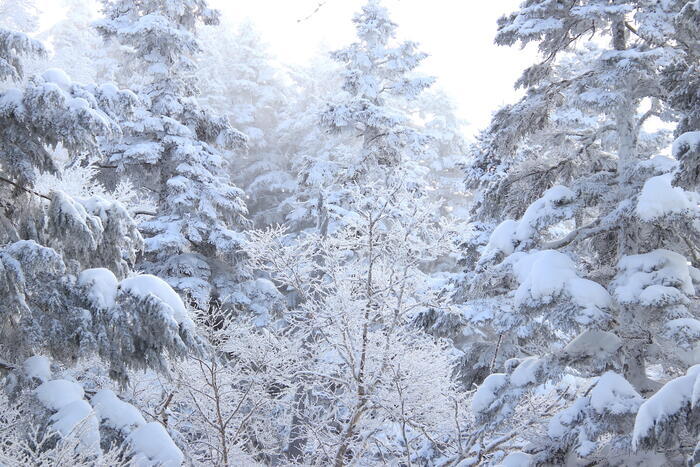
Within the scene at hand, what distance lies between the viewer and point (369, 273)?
9961 millimetres

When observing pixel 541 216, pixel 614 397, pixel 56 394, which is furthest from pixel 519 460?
pixel 56 394

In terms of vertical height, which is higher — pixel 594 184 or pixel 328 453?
pixel 594 184

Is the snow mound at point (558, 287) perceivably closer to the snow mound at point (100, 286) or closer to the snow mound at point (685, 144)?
the snow mound at point (685, 144)

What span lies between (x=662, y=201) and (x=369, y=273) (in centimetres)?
508

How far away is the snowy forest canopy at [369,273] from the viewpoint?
5.06 meters

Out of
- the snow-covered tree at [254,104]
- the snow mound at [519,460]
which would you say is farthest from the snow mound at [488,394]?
the snow-covered tree at [254,104]

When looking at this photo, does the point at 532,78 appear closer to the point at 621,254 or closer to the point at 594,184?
the point at 594,184

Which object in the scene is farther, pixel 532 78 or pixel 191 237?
pixel 191 237

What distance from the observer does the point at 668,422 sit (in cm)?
420

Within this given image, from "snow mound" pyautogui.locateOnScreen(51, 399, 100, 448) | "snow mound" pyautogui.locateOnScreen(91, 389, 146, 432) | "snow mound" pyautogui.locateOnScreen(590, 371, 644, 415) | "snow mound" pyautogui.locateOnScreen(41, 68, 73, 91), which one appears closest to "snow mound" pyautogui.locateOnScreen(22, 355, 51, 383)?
"snow mound" pyautogui.locateOnScreen(51, 399, 100, 448)

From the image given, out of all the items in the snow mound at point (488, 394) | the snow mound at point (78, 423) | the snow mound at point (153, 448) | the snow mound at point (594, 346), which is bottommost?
the snow mound at point (153, 448)

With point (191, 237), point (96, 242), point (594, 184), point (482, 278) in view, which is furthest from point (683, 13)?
point (191, 237)

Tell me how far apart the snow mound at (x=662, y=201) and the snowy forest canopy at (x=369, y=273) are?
0.08 feet

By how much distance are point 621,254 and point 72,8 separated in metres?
37.1
